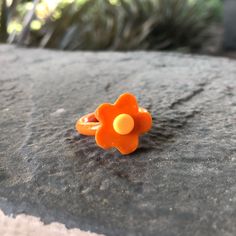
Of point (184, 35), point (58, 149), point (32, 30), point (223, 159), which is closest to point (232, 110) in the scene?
point (223, 159)

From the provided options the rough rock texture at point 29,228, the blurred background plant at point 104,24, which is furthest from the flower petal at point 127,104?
the blurred background plant at point 104,24

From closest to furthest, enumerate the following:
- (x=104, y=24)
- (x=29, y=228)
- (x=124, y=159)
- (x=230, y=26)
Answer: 1. (x=29, y=228)
2. (x=124, y=159)
3. (x=104, y=24)
4. (x=230, y=26)

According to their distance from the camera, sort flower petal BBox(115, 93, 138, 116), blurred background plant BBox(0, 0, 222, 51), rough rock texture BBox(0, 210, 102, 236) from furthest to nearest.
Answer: blurred background plant BBox(0, 0, 222, 51)
flower petal BBox(115, 93, 138, 116)
rough rock texture BBox(0, 210, 102, 236)

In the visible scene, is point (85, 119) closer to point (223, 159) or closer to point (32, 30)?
point (223, 159)

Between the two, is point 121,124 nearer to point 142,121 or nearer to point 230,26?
point 142,121

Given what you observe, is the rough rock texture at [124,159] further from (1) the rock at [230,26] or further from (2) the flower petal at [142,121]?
Result: (1) the rock at [230,26]

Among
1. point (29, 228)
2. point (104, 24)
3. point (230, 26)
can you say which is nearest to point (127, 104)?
point (29, 228)

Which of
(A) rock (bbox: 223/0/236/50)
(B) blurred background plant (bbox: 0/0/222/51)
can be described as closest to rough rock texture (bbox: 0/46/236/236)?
(B) blurred background plant (bbox: 0/0/222/51)

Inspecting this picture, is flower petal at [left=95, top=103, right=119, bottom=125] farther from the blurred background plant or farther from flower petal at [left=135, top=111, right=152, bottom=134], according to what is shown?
the blurred background plant
